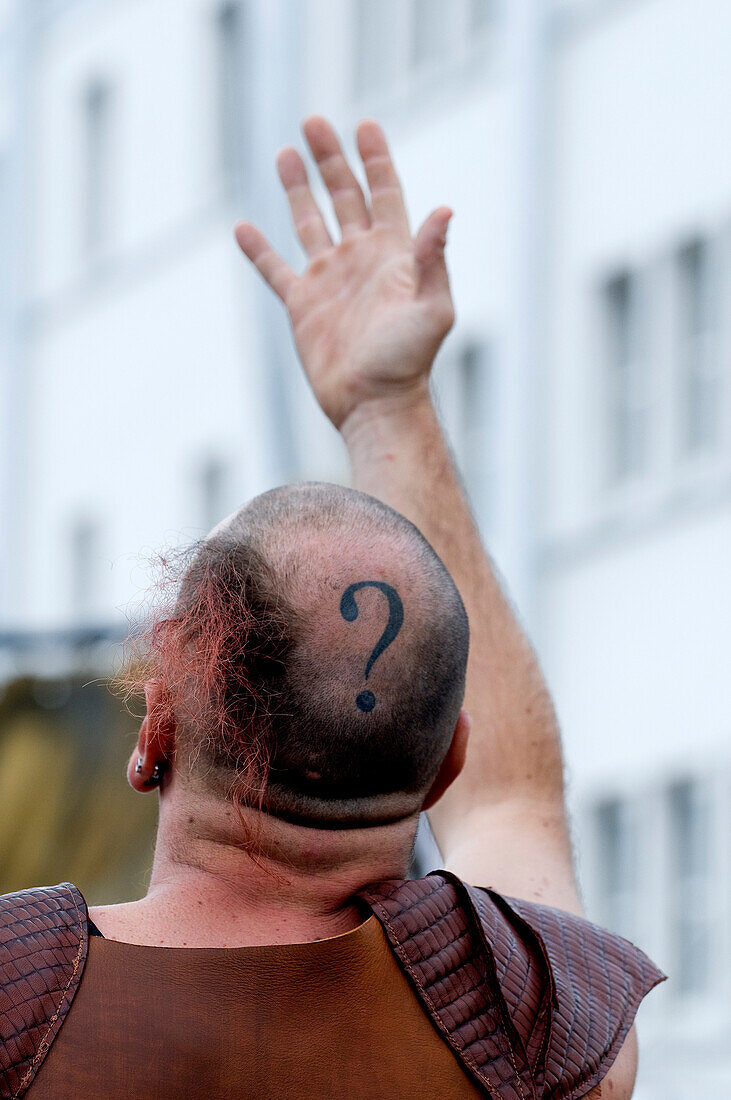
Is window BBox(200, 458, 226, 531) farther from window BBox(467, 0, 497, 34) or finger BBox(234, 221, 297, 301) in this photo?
finger BBox(234, 221, 297, 301)

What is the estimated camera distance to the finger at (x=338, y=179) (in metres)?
3.11

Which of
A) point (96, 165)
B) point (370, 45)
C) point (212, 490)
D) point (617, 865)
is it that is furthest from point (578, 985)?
point (96, 165)

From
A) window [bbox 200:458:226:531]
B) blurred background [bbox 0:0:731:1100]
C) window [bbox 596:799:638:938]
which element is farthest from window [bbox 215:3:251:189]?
window [bbox 596:799:638:938]

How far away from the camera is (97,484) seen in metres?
17.8

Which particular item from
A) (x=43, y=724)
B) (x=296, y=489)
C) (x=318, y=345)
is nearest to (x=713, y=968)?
(x=43, y=724)

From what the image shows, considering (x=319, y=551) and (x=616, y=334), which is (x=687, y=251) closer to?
(x=616, y=334)

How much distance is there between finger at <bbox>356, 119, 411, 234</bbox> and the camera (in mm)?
3078

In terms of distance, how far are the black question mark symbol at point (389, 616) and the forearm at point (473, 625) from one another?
1.93ft

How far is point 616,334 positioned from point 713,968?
3661mm

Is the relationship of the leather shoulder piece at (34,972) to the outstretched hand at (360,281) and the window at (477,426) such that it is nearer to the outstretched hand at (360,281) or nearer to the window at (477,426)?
the outstretched hand at (360,281)

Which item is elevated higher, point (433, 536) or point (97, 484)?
point (97, 484)

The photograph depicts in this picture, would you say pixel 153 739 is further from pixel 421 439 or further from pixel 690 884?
pixel 690 884

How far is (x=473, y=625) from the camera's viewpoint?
109 inches

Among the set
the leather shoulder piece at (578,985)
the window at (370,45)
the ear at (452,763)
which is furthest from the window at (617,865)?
the ear at (452,763)
